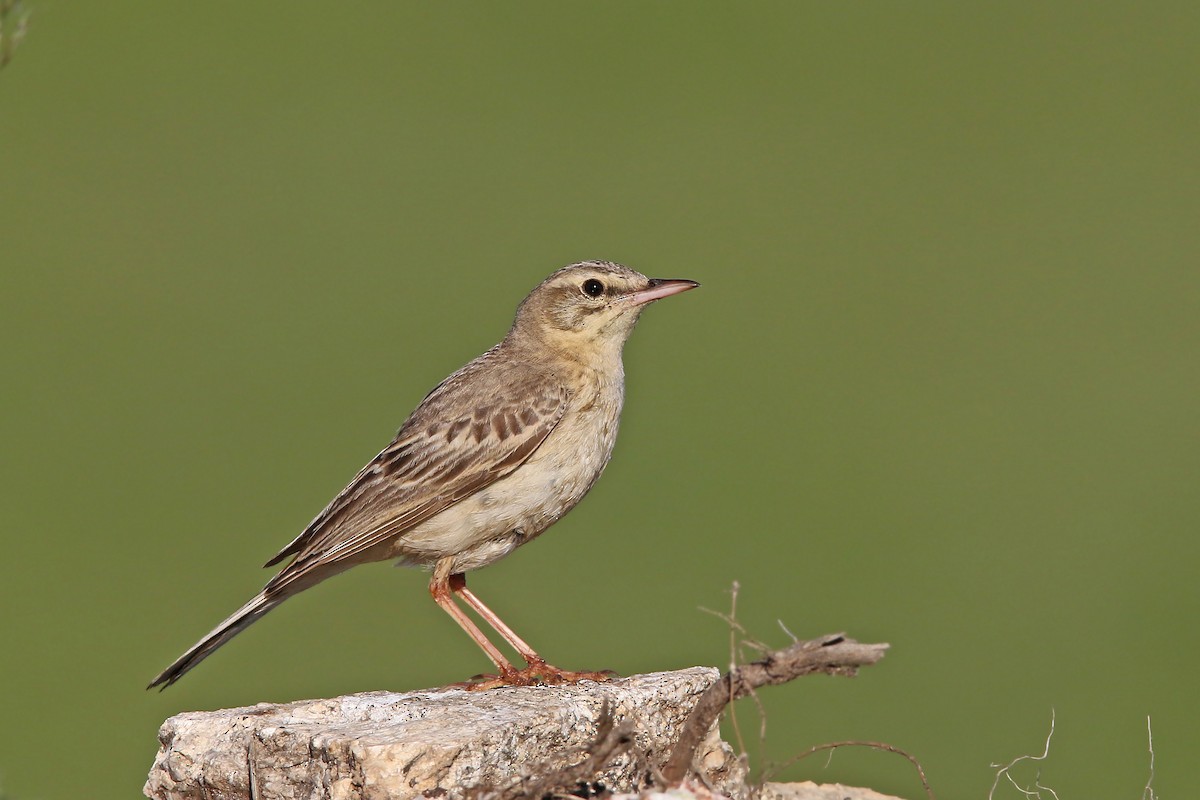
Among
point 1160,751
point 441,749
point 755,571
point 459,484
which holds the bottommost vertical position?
point 1160,751

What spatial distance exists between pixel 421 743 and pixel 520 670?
1946mm

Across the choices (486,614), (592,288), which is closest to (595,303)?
(592,288)

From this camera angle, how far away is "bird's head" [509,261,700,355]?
26.6ft

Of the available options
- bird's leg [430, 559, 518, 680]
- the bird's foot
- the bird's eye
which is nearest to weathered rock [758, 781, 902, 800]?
the bird's foot

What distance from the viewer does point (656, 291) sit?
26.2ft

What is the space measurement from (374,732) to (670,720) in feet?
4.15

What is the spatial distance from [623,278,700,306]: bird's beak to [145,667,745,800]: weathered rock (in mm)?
2264

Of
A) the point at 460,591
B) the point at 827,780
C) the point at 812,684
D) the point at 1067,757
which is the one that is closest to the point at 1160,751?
the point at 1067,757

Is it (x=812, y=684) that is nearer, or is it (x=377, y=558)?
(x=377, y=558)

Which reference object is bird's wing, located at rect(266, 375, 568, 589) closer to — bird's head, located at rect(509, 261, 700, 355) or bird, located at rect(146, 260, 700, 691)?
bird, located at rect(146, 260, 700, 691)

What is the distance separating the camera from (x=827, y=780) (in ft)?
25.7

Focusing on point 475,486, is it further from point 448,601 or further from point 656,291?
point 656,291

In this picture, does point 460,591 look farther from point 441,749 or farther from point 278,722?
point 441,749

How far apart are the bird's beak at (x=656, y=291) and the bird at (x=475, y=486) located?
0.03 feet
